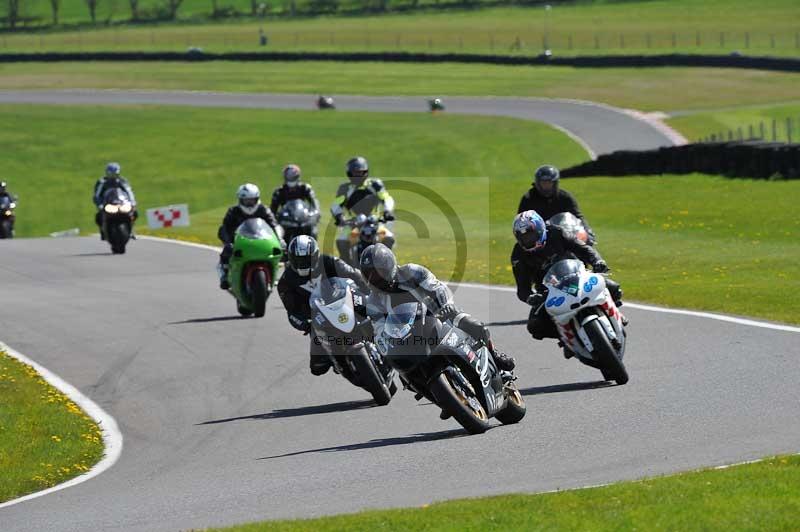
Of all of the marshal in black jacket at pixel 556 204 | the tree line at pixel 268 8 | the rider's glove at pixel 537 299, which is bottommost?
the rider's glove at pixel 537 299

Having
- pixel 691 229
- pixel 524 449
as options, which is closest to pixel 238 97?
pixel 691 229

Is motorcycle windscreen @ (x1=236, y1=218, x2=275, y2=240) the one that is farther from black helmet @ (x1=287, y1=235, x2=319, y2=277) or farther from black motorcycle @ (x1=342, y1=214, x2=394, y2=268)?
black helmet @ (x1=287, y1=235, x2=319, y2=277)

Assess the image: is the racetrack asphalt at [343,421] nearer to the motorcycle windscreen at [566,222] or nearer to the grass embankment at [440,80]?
the motorcycle windscreen at [566,222]

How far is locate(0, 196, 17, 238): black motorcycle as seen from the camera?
36750 millimetres

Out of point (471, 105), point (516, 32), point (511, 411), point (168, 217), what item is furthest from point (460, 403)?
point (516, 32)

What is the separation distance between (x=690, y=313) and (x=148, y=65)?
7520 centimetres

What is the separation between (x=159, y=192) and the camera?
4903 cm

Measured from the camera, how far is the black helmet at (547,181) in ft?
53.8

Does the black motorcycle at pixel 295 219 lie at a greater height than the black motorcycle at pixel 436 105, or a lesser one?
greater

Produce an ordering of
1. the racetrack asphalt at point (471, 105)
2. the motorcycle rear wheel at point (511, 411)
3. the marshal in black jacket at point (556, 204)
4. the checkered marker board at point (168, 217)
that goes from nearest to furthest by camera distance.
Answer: the motorcycle rear wheel at point (511, 411) → the marshal in black jacket at point (556, 204) → the checkered marker board at point (168, 217) → the racetrack asphalt at point (471, 105)

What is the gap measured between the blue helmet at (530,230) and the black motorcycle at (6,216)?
83.5 ft

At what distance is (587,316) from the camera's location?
12742 mm

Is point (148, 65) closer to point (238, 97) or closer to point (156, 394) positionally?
point (238, 97)

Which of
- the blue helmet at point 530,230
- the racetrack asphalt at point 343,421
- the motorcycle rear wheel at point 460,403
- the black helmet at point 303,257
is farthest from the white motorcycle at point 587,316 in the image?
the black helmet at point 303,257
